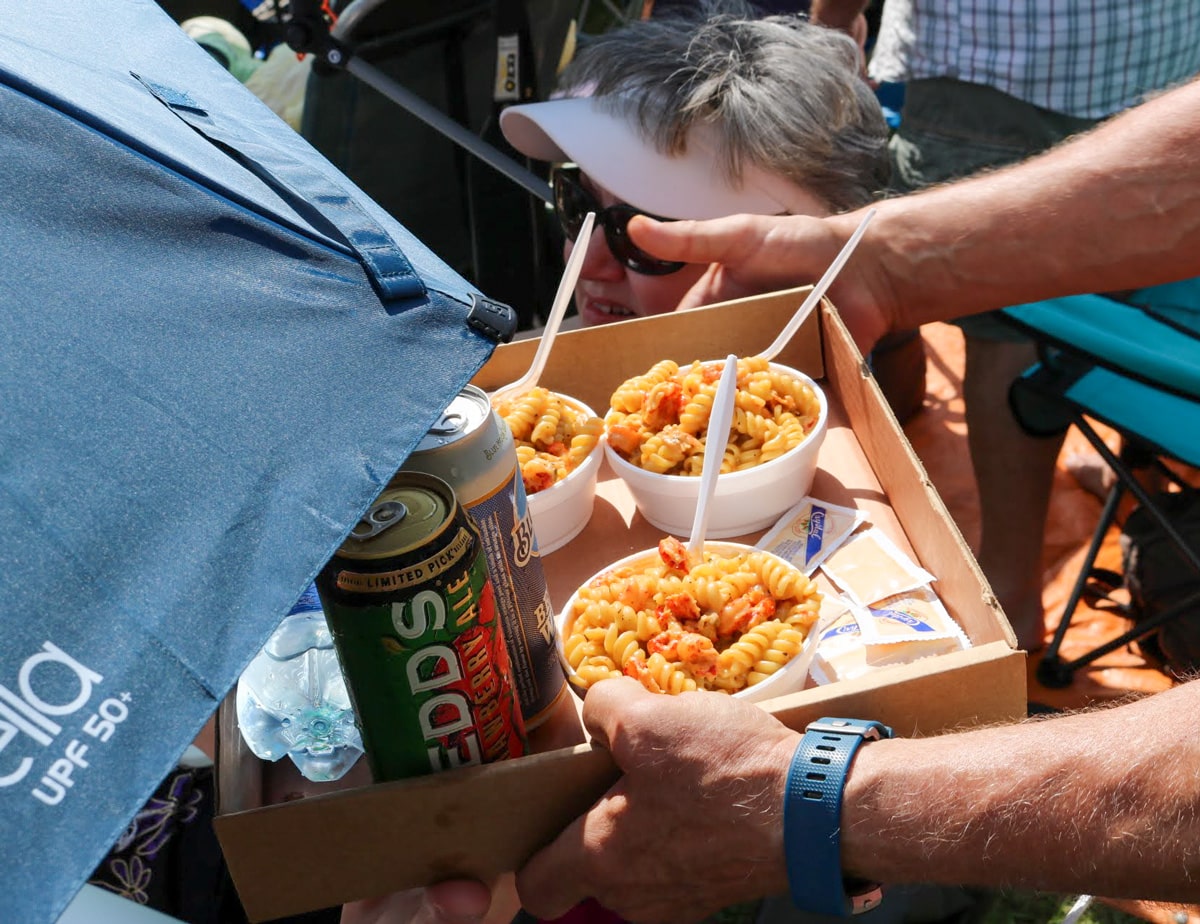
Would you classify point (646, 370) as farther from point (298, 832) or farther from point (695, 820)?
point (298, 832)

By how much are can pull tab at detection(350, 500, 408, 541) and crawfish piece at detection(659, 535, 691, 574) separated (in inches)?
16.7

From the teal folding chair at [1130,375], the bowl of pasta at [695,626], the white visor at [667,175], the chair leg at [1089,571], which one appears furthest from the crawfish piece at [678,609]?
the chair leg at [1089,571]

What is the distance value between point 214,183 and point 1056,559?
278cm

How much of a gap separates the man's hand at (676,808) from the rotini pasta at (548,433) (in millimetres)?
403

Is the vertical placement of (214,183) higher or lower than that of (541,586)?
higher

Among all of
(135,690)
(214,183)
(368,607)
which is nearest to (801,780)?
(368,607)

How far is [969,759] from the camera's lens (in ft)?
3.43

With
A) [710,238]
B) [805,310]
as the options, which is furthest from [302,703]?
[710,238]

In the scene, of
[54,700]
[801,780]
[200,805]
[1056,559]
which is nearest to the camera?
[54,700]

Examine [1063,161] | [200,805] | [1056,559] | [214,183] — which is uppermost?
[214,183]

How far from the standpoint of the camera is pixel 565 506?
4.80 ft

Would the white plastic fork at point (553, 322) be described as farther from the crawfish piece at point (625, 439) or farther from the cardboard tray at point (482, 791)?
the cardboard tray at point (482, 791)

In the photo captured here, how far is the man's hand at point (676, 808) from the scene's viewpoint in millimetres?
1067

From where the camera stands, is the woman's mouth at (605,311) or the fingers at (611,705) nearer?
the fingers at (611,705)
